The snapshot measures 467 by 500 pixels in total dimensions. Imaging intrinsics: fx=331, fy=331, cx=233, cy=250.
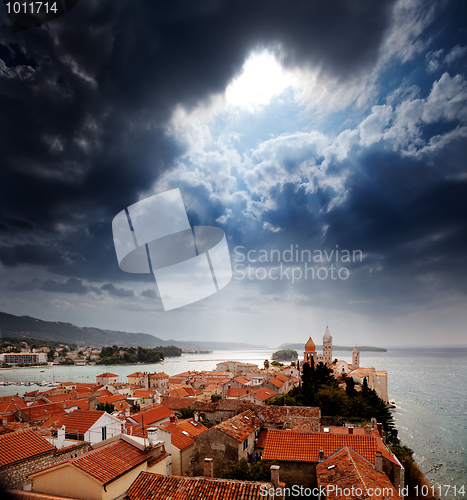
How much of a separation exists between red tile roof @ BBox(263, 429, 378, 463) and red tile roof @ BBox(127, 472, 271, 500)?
286 cm

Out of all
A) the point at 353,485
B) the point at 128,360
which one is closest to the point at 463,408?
the point at 353,485

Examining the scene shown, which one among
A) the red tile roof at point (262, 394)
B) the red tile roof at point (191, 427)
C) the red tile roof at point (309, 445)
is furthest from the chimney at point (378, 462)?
the red tile roof at point (262, 394)

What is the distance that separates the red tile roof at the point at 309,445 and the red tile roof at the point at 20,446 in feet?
13.5

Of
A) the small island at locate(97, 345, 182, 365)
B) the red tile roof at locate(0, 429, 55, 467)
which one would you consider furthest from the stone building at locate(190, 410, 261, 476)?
the small island at locate(97, 345, 182, 365)

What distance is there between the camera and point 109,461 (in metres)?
3.80

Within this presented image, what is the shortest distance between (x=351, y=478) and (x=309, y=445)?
2.01 m

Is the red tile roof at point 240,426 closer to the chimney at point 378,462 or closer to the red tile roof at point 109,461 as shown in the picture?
the chimney at point 378,462

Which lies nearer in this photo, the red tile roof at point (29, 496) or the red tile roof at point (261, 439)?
the red tile roof at point (29, 496)

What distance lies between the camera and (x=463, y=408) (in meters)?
22.6

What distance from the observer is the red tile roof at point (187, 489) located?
3.63m

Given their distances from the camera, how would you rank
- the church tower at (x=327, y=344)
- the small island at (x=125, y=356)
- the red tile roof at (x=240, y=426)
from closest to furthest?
the red tile roof at (x=240, y=426), the church tower at (x=327, y=344), the small island at (x=125, y=356)

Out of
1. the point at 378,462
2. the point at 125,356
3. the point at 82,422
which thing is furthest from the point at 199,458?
the point at 125,356

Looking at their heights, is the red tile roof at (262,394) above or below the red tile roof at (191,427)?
below

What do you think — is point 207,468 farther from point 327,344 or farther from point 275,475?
point 327,344
